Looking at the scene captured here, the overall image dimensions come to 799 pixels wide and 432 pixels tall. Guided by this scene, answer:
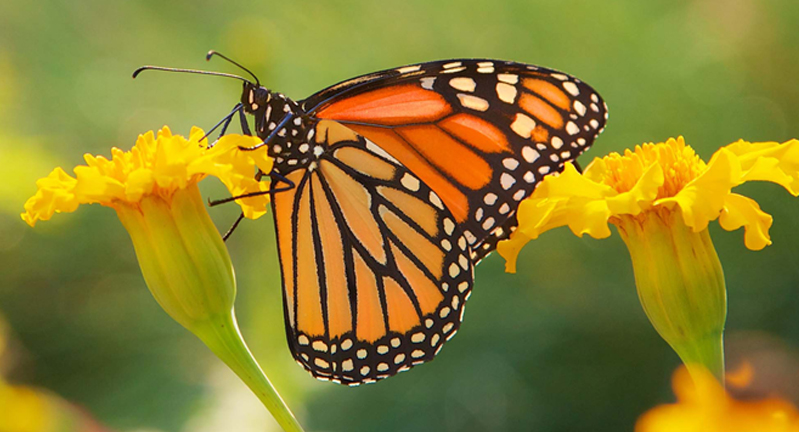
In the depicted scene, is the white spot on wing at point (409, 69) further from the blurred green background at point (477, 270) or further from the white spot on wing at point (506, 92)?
the blurred green background at point (477, 270)

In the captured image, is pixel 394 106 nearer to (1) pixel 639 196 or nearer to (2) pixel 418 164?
(2) pixel 418 164

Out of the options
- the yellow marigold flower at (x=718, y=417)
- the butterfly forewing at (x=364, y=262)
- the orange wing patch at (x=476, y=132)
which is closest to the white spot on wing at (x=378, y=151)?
the butterfly forewing at (x=364, y=262)

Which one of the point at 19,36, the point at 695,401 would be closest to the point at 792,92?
the point at 695,401

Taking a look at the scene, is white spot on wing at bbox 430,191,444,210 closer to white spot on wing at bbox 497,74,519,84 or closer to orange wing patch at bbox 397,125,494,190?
orange wing patch at bbox 397,125,494,190

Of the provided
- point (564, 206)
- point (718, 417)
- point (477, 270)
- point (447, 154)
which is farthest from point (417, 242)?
point (477, 270)

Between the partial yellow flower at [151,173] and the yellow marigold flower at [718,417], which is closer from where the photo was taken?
the yellow marigold flower at [718,417]

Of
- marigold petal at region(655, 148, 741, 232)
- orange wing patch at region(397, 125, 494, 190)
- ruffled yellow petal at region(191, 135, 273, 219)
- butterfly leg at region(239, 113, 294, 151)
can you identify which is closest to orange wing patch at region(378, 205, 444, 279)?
orange wing patch at region(397, 125, 494, 190)

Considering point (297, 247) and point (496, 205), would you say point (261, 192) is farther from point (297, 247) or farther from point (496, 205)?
point (496, 205)
